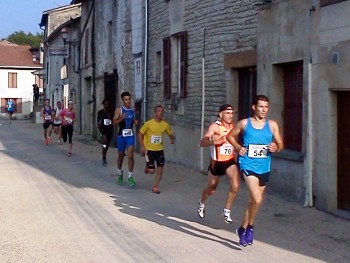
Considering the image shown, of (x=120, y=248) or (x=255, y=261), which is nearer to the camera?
(x=255, y=261)

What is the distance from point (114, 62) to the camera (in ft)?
87.1

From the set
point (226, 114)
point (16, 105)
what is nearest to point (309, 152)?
point (226, 114)

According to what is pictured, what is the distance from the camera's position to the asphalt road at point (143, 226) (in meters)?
7.96

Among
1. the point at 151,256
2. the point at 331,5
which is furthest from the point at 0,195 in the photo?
the point at 331,5

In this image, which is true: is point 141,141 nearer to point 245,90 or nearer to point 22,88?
point 245,90

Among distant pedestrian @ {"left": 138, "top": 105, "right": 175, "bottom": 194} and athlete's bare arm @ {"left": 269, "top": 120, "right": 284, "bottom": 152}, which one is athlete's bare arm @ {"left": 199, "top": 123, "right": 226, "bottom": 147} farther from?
distant pedestrian @ {"left": 138, "top": 105, "right": 175, "bottom": 194}

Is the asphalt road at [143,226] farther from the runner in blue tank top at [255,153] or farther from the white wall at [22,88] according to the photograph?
the white wall at [22,88]

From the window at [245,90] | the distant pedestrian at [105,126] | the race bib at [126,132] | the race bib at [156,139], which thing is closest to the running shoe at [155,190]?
the race bib at [156,139]

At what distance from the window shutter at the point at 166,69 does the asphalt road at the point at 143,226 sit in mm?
4485

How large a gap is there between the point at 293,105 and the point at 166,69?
25.4 feet

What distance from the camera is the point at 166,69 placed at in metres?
19.7

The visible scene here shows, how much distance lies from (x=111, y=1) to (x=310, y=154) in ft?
55.9

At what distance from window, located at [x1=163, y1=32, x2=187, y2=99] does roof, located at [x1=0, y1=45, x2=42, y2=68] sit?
5784cm

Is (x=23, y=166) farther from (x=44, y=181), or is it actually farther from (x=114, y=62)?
(x=114, y=62)
